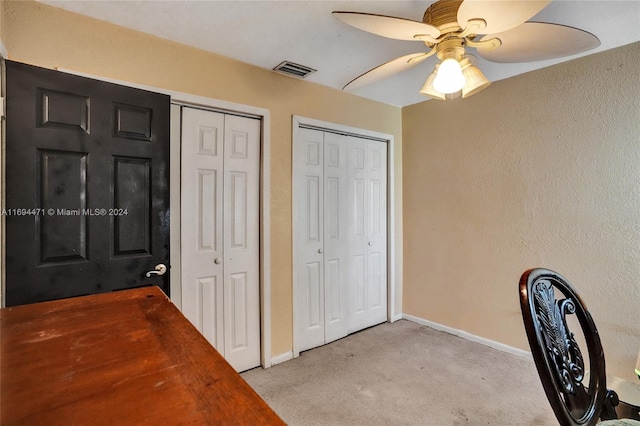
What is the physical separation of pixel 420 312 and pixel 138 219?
112 inches

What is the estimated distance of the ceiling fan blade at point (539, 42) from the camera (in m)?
1.31

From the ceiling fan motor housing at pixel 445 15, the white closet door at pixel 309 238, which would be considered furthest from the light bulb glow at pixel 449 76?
the white closet door at pixel 309 238

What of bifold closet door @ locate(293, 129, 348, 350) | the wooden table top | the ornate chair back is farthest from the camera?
bifold closet door @ locate(293, 129, 348, 350)

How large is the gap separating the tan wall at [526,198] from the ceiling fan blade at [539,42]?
3.47 feet

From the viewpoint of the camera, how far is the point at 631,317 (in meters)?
2.10

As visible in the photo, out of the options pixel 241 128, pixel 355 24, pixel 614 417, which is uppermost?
pixel 355 24

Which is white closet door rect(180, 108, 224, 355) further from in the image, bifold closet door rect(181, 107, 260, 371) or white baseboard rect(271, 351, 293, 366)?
white baseboard rect(271, 351, 293, 366)

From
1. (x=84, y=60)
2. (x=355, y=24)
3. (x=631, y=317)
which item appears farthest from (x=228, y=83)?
(x=631, y=317)

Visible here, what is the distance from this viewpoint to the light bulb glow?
1421 millimetres

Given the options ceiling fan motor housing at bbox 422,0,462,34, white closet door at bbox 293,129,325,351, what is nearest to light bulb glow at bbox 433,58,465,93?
ceiling fan motor housing at bbox 422,0,462,34

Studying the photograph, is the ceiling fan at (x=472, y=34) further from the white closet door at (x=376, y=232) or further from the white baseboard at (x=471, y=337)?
the white baseboard at (x=471, y=337)

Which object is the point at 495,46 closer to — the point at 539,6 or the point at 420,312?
the point at 539,6

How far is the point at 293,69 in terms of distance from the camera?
7.96 ft

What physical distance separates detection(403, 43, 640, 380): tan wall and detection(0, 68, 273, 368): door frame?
67.5 inches
